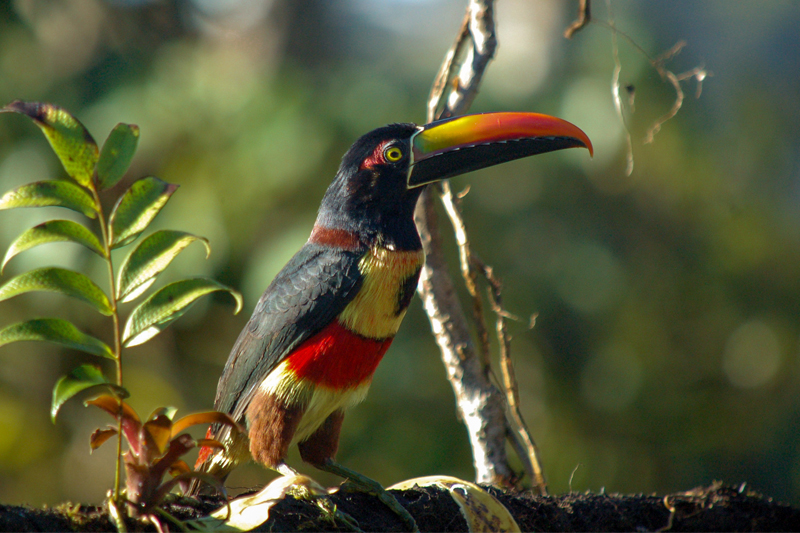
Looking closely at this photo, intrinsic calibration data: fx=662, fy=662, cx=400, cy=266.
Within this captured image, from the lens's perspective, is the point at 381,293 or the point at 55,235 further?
the point at 381,293

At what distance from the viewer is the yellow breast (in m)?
2.46

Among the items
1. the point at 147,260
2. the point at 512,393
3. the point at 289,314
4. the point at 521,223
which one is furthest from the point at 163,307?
the point at 521,223

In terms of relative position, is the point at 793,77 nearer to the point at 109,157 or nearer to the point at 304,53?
the point at 304,53

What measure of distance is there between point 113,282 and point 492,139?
1460 mm

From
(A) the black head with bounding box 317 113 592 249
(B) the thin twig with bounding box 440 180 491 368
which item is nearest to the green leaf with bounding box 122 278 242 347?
(A) the black head with bounding box 317 113 592 249

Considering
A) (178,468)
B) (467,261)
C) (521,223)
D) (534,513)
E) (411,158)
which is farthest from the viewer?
(521,223)

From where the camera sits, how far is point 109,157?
1700 millimetres

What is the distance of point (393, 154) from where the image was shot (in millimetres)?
2656

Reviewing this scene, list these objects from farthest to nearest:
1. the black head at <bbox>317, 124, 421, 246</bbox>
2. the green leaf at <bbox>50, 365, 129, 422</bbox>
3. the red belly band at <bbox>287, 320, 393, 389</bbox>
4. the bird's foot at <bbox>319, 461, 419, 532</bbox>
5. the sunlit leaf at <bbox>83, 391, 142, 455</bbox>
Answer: the black head at <bbox>317, 124, 421, 246</bbox>
the red belly band at <bbox>287, 320, 393, 389</bbox>
the bird's foot at <bbox>319, 461, 419, 532</bbox>
the sunlit leaf at <bbox>83, 391, 142, 455</bbox>
the green leaf at <bbox>50, 365, 129, 422</bbox>

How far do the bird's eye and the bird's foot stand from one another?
47.8 inches

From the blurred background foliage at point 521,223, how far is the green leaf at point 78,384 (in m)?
4.54

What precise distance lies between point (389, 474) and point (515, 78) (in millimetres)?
5034

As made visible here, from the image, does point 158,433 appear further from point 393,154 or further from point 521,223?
point 521,223

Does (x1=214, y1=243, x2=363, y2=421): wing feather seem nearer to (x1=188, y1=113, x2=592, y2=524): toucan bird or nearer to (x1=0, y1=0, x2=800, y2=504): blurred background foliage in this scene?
(x1=188, y1=113, x2=592, y2=524): toucan bird
